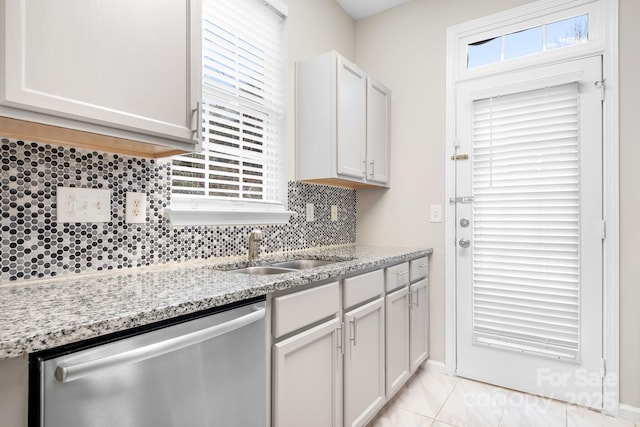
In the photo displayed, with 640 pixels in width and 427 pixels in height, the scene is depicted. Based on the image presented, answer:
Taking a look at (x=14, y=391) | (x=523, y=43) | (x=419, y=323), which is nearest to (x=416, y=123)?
(x=523, y=43)

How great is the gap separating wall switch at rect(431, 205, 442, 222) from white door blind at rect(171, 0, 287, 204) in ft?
3.75

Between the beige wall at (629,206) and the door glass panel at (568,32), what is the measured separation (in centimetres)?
18

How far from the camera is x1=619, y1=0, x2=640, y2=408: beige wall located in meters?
2.04

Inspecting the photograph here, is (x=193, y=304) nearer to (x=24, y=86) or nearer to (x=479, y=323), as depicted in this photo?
(x=24, y=86)

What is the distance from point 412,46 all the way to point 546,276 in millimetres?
1926

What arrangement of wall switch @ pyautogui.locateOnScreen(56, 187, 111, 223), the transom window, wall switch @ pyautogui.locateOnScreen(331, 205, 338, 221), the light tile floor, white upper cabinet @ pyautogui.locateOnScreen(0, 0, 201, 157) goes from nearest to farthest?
white upper cabinet @ pyautogui.locateOnScreen(0, 0, 201, 157) < wall switch @ pyautogui.locateOnScreen(56, 187, 111, 223) < the light tile floor < the transom window < wall switch @ pyautogui.locateOnScreen(331, 205, 338, 221)

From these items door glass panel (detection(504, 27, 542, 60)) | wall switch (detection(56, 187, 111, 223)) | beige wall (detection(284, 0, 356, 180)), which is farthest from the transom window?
wall switch (detection(56, 187, 111, 223))

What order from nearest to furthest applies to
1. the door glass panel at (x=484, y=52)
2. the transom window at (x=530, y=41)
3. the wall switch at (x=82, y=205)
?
1. the wall switch at (x=82, y=205)
2. the transom window at (x=530, y=41)
3. the door glass panel at (x=484, y=52)

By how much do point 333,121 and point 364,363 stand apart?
1410 mm

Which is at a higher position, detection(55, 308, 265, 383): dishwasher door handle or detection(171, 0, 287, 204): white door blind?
detection(171, 0, 287, 204): white door blind

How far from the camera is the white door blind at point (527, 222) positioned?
7.22ft

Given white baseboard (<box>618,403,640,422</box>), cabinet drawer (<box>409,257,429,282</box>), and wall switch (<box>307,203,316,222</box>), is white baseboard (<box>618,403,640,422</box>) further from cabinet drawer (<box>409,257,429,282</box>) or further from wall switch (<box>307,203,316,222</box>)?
wall switch (<box>307,203,316,222</box>)

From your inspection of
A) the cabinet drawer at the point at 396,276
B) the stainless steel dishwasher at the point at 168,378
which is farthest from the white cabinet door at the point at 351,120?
the stainless steel dishwasher at the point at 168,378

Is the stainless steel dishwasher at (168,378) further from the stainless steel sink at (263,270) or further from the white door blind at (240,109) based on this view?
the white door blind at (240,109)
